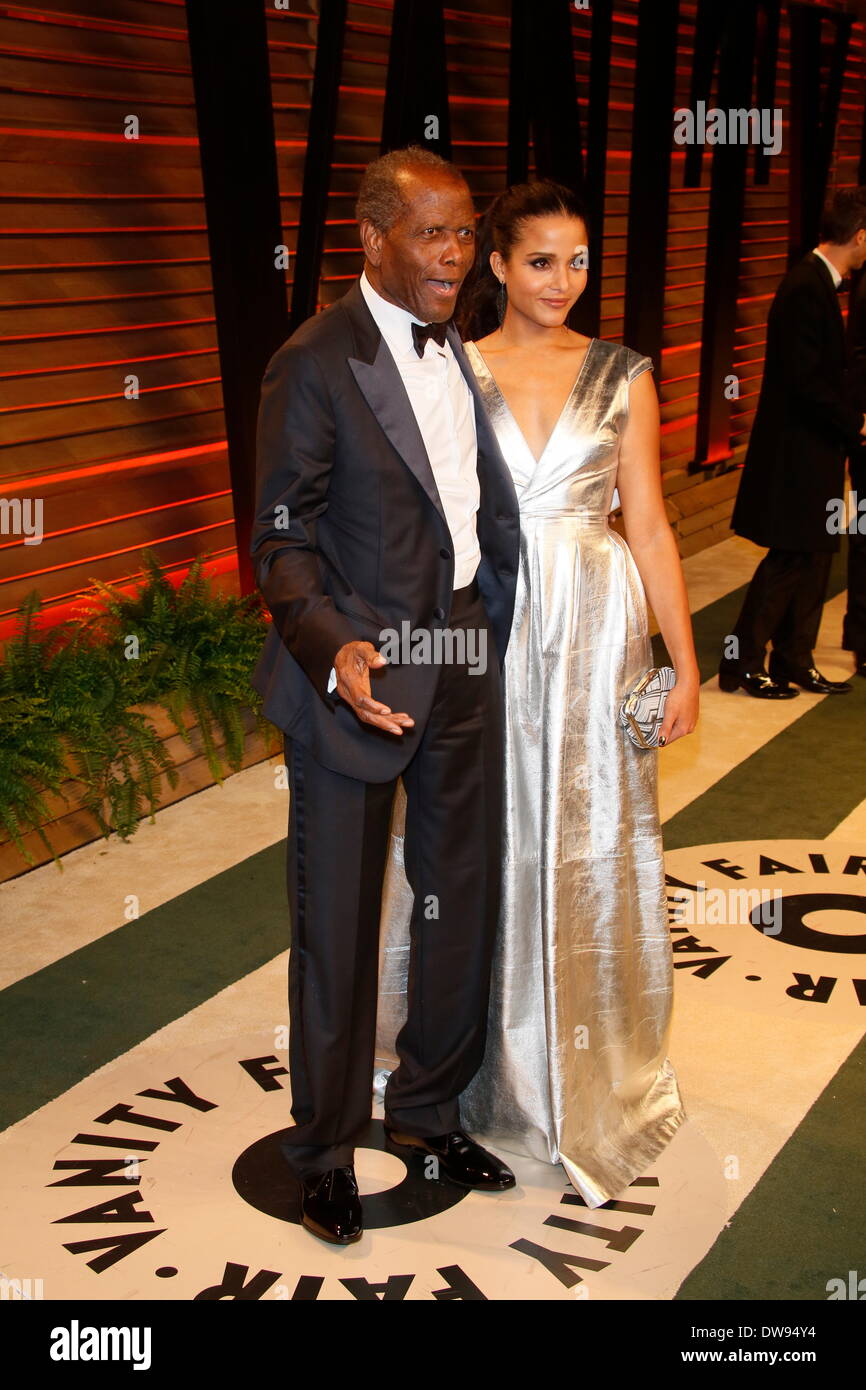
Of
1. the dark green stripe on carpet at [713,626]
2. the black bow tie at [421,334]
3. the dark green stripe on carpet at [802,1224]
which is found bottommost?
the dark green stripe on carpet at [713,626]

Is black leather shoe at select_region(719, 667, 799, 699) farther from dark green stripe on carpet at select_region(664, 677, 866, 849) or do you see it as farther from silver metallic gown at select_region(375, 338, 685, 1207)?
silver metallic gown at select_region(375, 338, 685, 1207)

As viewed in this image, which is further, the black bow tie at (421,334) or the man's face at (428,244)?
the black bow tie at (421,334)

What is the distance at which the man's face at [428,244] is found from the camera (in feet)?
8.16

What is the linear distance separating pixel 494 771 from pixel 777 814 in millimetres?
2340

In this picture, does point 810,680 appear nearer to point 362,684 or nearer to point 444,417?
point 444,417

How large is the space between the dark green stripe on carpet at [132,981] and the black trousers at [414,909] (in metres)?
0.87

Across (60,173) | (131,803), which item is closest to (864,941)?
(131,803)

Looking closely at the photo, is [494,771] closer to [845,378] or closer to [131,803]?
[131,803]

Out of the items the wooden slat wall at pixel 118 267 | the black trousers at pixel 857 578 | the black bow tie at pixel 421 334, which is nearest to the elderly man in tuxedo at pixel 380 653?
the black bow tie at pixel 421 334

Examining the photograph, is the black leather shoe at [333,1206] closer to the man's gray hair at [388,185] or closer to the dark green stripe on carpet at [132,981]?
the dark green stripe on carpet at [132,981]

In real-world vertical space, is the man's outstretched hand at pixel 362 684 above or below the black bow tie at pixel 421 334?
below

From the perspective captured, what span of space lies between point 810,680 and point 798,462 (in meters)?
0.90

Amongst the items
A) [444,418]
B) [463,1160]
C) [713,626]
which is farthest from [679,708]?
[713,626]

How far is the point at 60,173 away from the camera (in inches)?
199
